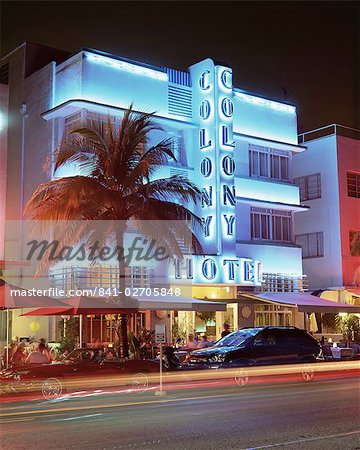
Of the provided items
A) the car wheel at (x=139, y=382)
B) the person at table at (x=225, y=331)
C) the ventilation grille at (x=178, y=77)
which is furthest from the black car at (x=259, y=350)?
the ventilation grille at (x=178, y=77)

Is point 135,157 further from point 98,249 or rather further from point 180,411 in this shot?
point 180,411

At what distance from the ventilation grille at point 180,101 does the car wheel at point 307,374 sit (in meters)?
12.7

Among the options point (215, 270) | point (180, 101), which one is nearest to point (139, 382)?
point (215, 270)

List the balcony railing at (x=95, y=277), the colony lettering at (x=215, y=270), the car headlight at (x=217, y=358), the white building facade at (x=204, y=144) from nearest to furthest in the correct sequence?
the car headlight at (x=217, y=358) < the balcony railing at (x=95, y=277) < the white building facade at (x=204, y=144) < the colony lettering at (x=215, y=270)

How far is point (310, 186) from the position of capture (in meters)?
38.8

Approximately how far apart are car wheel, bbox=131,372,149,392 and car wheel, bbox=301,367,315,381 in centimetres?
583

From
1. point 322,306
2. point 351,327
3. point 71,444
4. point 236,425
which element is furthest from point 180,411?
point 351,327

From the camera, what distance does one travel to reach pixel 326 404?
1466 cm

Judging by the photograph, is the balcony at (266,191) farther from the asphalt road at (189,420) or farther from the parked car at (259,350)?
the asphalt road at (189,420)

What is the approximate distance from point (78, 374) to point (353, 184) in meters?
24.3

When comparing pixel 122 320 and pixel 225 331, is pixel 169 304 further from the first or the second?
pixel 225 331

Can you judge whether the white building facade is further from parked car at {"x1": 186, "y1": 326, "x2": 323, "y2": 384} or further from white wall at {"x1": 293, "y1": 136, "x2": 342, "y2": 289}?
parked car at {"x1": 186, "y1": 326, "x2": 323, "y2": 384}

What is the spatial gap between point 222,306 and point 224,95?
Result: 9594 millimetres

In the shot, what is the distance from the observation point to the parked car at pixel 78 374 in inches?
682
